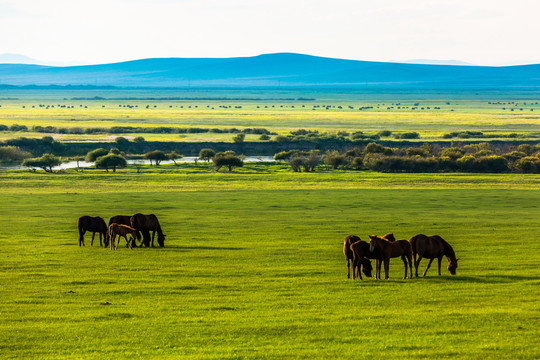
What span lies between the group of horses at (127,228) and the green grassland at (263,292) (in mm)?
536

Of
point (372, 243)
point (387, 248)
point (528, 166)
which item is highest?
point (372, 243)

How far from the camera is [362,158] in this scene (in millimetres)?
80000

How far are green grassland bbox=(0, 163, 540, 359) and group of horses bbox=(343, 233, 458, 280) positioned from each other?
57 centimetres

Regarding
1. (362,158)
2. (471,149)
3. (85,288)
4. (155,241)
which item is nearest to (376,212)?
(155,241)

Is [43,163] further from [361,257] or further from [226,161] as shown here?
[361,257]

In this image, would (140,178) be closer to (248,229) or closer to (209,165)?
(209,165)

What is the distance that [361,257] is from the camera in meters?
18.7

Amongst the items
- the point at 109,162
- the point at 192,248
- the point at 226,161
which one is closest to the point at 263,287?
the point at 192,248

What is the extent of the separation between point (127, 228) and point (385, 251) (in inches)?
395

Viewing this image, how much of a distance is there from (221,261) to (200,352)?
9.85m

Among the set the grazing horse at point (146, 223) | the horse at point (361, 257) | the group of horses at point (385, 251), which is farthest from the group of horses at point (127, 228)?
the horse at point (361, 257)

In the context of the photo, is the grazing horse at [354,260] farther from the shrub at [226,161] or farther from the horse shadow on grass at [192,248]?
the shrub at [226,161]

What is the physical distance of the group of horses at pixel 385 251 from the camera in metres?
18.5

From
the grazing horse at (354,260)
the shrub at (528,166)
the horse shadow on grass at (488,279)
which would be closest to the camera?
the horse shadow on grass at (488,279)
